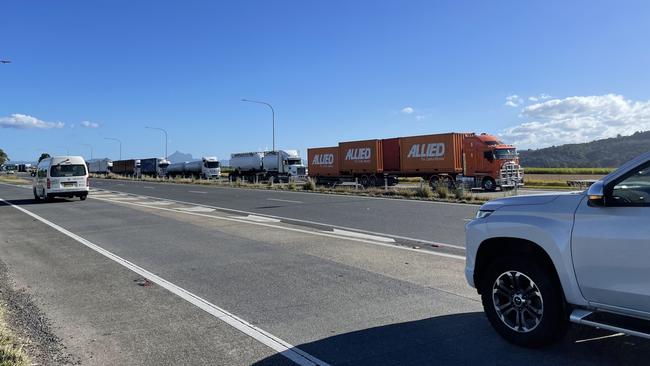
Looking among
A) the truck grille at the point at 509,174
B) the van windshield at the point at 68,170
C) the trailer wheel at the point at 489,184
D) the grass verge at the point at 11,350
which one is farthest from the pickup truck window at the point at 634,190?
the trailer wheel at the point at 489,184

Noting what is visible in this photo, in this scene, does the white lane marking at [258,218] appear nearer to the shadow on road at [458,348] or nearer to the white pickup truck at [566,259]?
the shadow on road at [458,348]

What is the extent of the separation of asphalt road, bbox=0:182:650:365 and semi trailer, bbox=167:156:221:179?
51772mm

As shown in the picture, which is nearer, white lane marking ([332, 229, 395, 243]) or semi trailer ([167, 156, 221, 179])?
white lane marking ([332, 229, 395, 243])

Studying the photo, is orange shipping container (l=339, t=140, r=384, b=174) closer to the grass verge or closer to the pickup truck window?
the grass verge

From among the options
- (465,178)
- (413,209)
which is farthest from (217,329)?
(465,178)

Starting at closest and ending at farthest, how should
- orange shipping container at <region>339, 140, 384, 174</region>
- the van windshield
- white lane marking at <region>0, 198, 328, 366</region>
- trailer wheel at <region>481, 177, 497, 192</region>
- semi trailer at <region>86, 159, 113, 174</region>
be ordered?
white lane marking at <region>0, 198, 328, 366</region>, the van windshield, trailer wheel at <region>481, 177, 497, 192</region>, orange shipping container at <region>339, 140, 384, 174</region>, semi trailer at <region>86, 159, 113, 174</region>

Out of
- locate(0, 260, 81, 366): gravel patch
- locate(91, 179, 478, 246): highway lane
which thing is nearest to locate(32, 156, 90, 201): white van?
locate(91, 179, 478, 246): highway lane

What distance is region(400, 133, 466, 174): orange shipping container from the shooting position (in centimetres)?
3275

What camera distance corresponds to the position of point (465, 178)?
32.5 m

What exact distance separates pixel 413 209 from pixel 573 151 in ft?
171

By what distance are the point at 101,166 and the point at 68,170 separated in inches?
3369

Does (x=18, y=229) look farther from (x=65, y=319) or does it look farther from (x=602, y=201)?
(x=602, y=201)

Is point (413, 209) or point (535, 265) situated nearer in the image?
point (535, 265)

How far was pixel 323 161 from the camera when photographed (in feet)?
143
